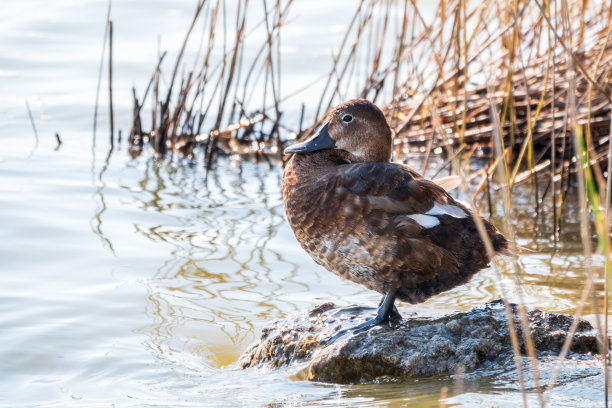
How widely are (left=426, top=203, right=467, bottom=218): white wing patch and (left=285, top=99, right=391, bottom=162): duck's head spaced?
1.49 ft

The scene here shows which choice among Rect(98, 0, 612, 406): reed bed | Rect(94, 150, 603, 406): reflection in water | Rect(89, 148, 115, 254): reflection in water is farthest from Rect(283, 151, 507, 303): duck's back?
Rect(89, 148, 115, 254): reflection in water

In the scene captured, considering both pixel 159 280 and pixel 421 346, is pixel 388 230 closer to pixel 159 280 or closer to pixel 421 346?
pixel 421 346

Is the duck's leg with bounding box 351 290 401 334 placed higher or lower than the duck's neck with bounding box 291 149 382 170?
lower

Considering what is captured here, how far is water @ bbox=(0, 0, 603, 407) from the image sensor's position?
3336 mm

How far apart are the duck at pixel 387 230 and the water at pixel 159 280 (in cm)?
44

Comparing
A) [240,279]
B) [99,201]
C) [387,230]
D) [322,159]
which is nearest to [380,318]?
[387,230]

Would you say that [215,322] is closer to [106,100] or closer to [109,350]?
[109,350]

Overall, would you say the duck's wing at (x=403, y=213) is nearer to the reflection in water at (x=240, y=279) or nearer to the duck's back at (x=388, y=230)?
the duck's back at (x=388, y=230)

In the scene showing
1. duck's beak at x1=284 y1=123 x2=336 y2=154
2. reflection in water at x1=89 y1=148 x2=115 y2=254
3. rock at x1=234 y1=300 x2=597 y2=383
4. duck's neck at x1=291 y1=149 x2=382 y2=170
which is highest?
duck's beak at x1=284 y1=123 x2=336 y2=154

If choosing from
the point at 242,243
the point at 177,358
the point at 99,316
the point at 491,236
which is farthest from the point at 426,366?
the point at 242,243

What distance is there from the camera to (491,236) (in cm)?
341

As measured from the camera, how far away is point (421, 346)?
323 cm

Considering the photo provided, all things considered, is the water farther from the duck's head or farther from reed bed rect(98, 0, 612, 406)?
the duck's head

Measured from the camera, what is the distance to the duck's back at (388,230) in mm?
3301
